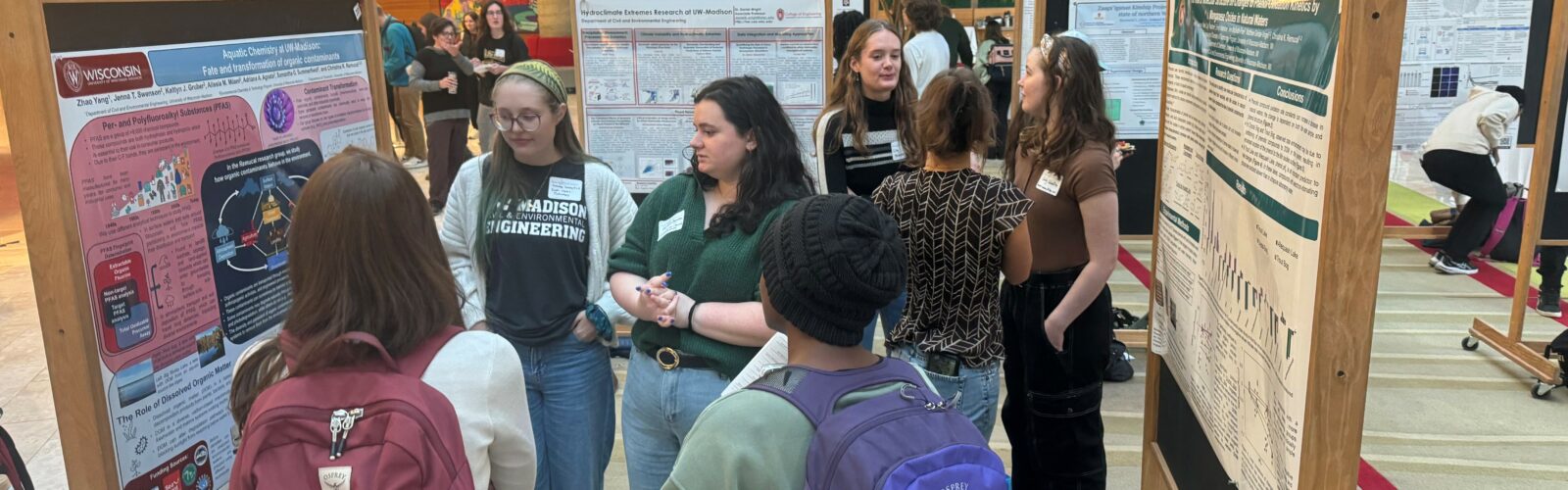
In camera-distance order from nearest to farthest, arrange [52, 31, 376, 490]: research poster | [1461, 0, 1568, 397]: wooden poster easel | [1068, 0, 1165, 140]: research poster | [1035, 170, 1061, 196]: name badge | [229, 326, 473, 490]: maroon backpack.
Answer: [229, 326, 473, 490]: maroon backpack
[52, 31, 376, 490]: research poster
[1035, 170, 1061, 196]: name badge
[1461, 0, 1568, 397]: wooden poster easel
[1068, 0, 1165, 140]: research poster

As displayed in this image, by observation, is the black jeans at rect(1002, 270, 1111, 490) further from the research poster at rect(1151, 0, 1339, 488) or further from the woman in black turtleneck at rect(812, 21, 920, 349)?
the woman in black turtleneck at rect(812, 21, 920, 349)

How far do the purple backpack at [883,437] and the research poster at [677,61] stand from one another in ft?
9.07

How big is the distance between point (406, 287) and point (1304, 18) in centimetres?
132

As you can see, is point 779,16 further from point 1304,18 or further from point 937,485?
point 937,485

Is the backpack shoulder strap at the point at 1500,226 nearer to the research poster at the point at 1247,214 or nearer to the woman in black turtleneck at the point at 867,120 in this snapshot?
the woman in black turtleneck at the point at 867,120

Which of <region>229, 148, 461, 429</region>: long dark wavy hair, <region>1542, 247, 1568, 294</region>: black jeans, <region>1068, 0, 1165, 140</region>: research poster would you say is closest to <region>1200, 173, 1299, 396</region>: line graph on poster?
<region>229, 148, 461, 429</region>: long dark wavy hair

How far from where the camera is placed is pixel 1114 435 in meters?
4.06

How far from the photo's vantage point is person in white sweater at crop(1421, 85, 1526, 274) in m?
6.02

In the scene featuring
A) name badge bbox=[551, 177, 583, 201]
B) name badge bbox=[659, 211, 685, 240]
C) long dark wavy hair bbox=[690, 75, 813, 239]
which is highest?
long dark wavy hair bbox=[690, 75, 813, 239]

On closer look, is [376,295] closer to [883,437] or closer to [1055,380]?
[883,437]

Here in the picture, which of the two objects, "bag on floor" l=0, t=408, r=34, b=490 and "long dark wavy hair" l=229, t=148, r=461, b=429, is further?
"bag on floor" l=0, t=408, r=34, b=490

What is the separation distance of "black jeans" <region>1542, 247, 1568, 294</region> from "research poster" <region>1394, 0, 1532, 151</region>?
1.14 meters

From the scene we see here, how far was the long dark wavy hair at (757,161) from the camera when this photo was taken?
226cm

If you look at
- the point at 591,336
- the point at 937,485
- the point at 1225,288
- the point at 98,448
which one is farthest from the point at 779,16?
the point at 937,485
